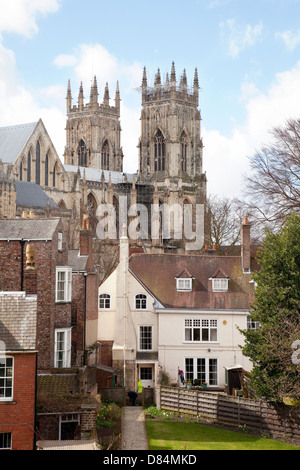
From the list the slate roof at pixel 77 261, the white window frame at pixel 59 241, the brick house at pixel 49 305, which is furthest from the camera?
the slate roof at pixel 77 261

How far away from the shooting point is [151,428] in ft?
95.4

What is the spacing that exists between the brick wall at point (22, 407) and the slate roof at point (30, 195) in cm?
6867

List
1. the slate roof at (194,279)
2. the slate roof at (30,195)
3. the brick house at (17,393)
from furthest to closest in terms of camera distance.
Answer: the slate roof at (30,195)
the slate roof at (194,279)
the brick house at (17,393)

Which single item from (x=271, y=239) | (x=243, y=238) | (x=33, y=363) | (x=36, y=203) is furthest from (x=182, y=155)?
(x=33, y=363)

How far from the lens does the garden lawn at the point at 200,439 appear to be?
26031 millimetres

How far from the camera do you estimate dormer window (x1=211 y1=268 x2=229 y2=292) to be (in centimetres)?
3956

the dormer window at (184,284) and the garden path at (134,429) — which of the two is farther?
the dormer window at (184,284)

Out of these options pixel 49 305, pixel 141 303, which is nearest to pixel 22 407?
pixel 49 305

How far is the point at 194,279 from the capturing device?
40219 millimetres

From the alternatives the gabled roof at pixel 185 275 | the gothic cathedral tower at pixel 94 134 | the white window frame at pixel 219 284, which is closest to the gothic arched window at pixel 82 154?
the gothic cathedral tower at pixel 94 134

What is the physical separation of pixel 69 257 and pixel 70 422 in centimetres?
993

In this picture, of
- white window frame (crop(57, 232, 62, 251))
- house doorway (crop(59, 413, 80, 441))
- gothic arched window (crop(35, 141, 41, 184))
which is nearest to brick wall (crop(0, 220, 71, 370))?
white window frame (crop(57, 232, 62, 251))

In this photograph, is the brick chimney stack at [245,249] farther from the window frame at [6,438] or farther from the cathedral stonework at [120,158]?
the cathedral stonework at [120,158]

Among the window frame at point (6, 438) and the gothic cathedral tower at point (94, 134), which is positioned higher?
the gothic cathedral tower at point (94, 134)
